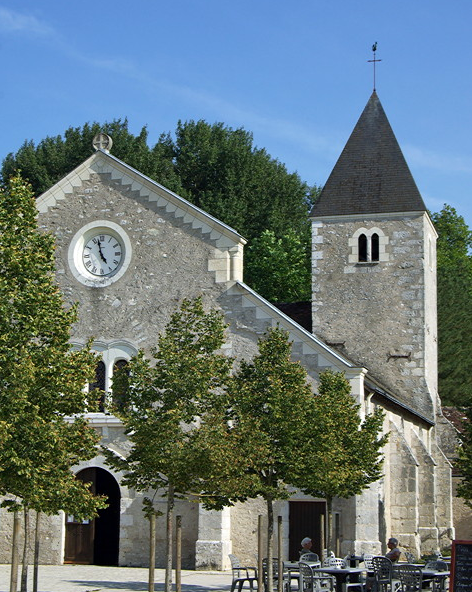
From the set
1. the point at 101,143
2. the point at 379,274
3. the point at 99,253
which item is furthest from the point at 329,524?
the point at 379,274

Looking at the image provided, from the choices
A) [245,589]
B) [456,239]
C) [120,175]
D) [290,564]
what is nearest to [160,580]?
[245,589]

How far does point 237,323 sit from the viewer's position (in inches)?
1045

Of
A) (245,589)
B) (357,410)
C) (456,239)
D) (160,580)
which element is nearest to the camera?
(245,589)

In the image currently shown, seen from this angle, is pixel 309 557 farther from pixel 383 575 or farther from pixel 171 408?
pixel 171 408

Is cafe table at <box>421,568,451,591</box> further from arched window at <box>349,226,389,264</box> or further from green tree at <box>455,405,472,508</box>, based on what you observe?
arched window at <box>349,226,389,264</box>

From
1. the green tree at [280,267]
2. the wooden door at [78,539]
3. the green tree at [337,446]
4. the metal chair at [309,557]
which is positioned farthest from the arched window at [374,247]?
the metal chair at [309,557]

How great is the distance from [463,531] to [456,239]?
24064mm

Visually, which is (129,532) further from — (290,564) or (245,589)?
(290,564)

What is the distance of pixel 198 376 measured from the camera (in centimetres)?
1898

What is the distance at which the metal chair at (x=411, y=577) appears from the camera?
1748 centimetres

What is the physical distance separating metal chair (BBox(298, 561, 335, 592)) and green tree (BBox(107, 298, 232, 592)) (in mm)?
2360

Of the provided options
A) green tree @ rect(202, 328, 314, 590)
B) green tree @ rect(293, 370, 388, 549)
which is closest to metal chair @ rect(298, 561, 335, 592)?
green tree @ rect(202, 328, 314, 590)

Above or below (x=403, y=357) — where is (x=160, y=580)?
below

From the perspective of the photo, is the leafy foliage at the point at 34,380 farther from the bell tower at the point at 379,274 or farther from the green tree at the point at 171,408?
the bell tower at the point at 379,274
